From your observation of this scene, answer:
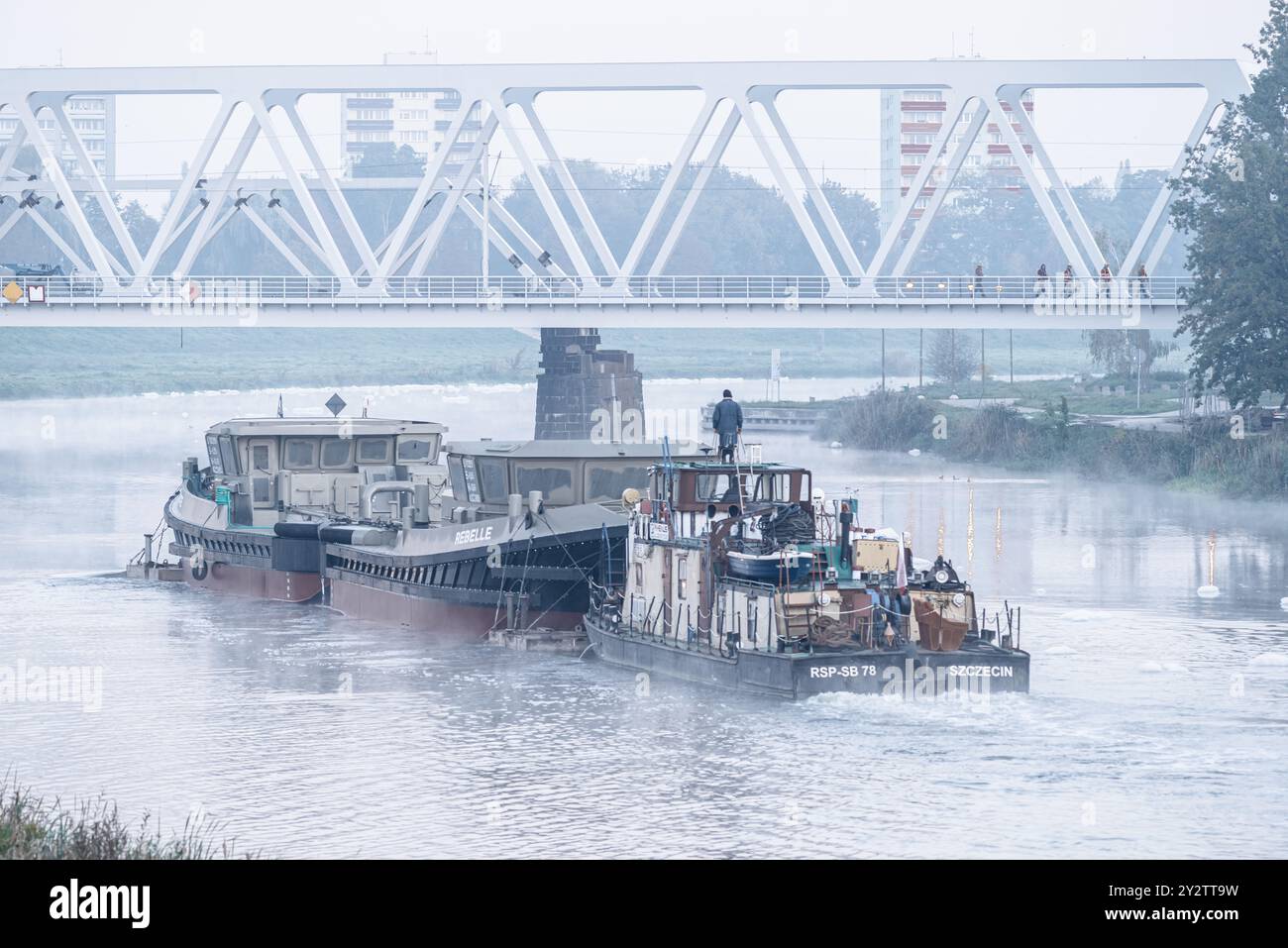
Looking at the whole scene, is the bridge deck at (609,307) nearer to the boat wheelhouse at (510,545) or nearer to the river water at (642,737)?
the river water at (642,737)

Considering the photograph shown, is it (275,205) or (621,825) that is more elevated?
(275,205)

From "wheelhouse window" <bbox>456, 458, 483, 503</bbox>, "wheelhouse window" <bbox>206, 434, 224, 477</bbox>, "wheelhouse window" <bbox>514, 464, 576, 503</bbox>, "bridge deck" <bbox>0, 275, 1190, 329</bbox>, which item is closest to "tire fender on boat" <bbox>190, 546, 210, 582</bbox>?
"wheelhouse window" <bbox>206, 434, 224, 477</bbox>

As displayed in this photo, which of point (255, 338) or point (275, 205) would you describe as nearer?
point (275, 205)

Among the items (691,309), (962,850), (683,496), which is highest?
(691,309)

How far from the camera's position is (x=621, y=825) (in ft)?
81.5

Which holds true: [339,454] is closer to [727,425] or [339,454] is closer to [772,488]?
[727,425]

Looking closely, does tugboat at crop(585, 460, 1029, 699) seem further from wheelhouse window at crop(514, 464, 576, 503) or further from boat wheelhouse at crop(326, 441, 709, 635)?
wheelhouse window at crop(514, 464, 576, 503)

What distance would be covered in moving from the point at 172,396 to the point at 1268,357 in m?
87.6

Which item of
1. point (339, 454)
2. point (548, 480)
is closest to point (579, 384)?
point (339, 454)

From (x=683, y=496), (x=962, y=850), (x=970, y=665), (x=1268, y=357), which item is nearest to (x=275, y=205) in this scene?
(x=1268, y=357)

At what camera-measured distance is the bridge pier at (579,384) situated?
83.2m

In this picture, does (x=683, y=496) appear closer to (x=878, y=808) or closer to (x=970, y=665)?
(x=970, y=665)
